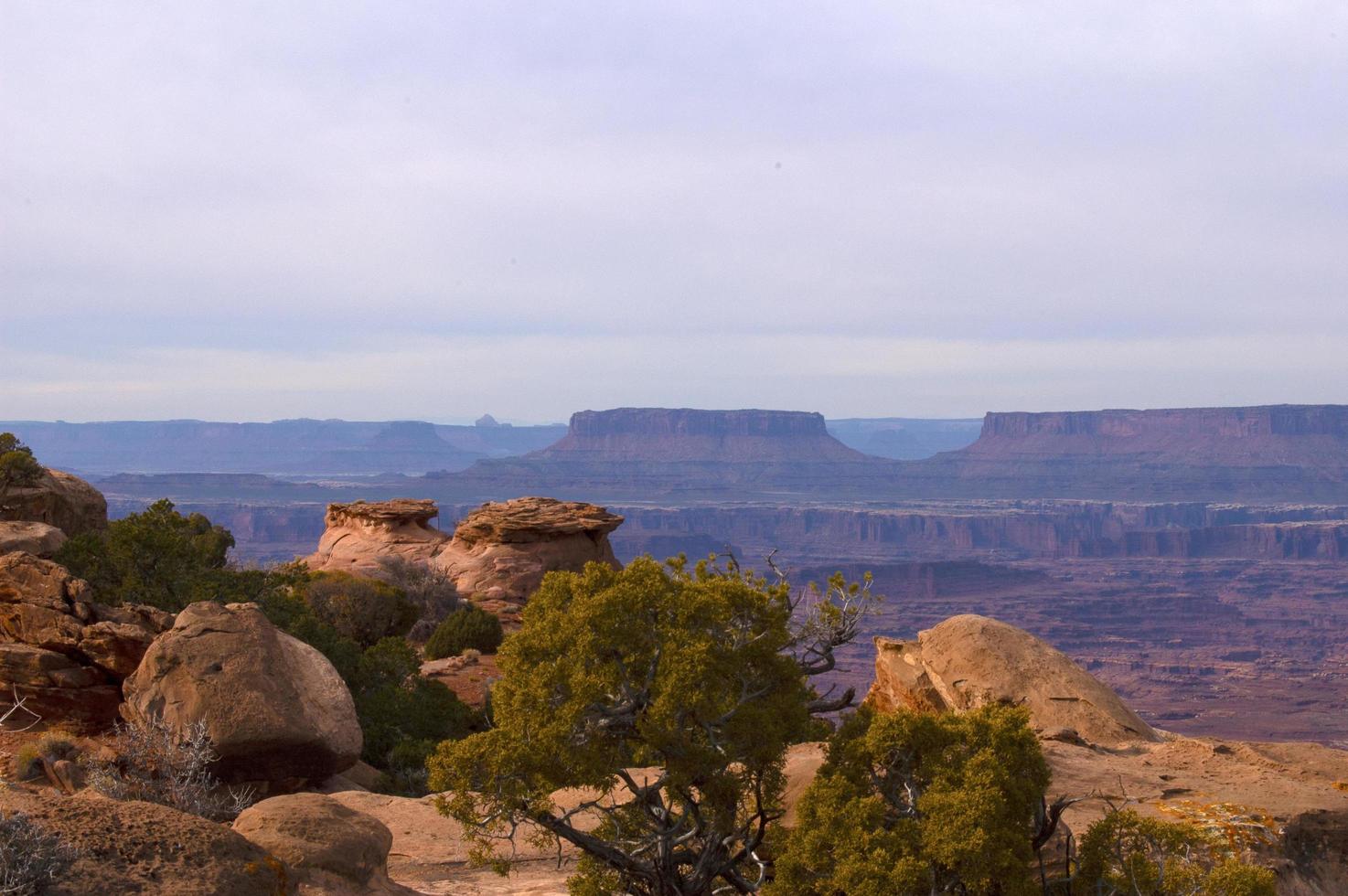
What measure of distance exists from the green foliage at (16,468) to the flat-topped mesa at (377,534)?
60.7 ft

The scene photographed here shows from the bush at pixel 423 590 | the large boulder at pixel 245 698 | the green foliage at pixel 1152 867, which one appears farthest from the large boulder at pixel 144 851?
the bush at pixel 423 590

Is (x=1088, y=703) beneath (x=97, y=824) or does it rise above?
beneath

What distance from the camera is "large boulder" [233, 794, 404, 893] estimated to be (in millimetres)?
9938

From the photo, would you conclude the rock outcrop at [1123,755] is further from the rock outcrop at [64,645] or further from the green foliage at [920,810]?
the rock outcrop at [64,645]

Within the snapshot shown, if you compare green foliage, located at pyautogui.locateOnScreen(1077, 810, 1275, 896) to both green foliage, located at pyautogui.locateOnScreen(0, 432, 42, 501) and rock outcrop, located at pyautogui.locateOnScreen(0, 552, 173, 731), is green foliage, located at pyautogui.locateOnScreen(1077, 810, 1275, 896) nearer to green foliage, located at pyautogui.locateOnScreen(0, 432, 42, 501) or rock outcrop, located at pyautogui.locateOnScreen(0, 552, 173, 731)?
rock outcrop, located at pyautogui.locateOnScreen(0, 552, 173, 731)

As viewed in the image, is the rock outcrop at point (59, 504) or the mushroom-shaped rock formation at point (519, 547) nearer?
the rock outcrop at point (59, 504)

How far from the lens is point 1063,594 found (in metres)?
153

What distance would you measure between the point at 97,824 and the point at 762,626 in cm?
575

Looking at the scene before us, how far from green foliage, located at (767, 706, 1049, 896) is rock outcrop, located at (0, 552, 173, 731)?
10.4m

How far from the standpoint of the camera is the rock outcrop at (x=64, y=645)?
1605 centimetres

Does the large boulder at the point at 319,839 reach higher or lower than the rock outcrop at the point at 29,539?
lower

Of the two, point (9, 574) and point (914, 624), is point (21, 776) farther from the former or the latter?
point (914, 624)

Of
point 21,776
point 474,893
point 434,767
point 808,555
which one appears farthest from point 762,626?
point 808,555

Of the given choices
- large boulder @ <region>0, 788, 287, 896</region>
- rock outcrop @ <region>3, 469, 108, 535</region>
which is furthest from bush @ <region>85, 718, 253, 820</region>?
rock outcrop @ <region>3, 469, 108, 535</region>
